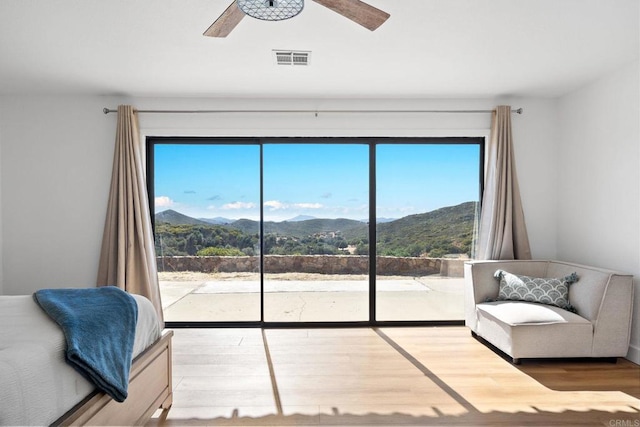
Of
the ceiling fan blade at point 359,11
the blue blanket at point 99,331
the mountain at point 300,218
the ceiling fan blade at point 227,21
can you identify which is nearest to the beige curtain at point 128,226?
the mountain at point 300,218

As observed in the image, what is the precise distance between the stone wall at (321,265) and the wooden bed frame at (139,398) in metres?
1.98

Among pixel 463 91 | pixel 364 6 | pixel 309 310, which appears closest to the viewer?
pixel 364 6

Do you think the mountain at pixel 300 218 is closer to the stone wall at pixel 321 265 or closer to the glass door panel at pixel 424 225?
the stone wall at pixel 321 265

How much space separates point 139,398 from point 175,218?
2681 mm

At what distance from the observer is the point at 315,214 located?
468cm

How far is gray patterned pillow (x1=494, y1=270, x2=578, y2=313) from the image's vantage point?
366 centimetres

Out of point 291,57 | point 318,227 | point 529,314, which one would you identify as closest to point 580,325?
point 529,314

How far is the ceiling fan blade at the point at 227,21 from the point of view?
2.14 metres

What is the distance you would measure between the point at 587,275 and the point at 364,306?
212cm

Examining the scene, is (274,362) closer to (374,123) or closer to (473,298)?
(473,298)

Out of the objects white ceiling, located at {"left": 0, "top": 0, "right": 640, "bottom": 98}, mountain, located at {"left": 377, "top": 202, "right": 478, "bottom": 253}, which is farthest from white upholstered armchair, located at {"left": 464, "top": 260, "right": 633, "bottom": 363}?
white ceiling, located at {"left": 0, "top": 0, "right": 640, "bottom": 98}

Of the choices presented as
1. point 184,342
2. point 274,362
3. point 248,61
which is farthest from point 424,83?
point 184,342

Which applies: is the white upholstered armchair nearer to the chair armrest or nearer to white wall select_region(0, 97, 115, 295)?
the chair armrest

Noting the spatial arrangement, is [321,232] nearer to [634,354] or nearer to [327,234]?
[327,234]
